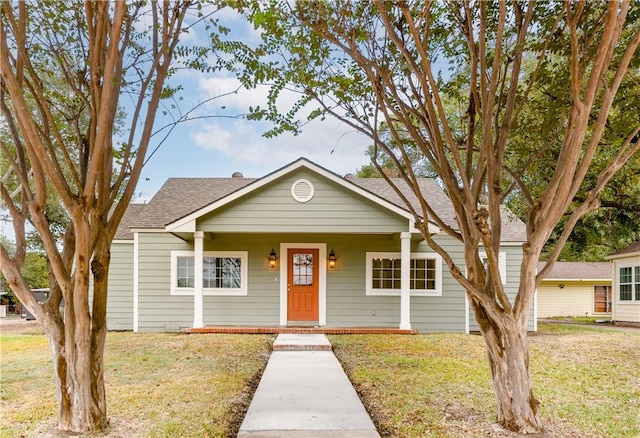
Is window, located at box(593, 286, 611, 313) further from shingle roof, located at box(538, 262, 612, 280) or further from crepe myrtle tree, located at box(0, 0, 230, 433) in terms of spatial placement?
crepe myrtle tree, located at box(0, 0, 230, 433)

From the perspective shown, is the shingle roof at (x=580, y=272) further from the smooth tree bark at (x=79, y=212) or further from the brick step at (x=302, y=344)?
the smooth tree bark at (x=79, y=212)

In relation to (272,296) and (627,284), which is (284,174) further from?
(627,284)

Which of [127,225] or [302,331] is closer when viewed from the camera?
[302,331]

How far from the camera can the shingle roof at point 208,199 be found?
11.8 metres

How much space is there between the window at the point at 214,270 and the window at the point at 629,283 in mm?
12987

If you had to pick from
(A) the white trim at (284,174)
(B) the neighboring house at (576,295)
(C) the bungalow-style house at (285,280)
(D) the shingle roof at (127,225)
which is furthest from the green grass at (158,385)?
(B) the neighboring house at (576,295)

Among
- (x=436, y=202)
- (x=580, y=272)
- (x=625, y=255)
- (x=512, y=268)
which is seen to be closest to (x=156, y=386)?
(x=512, y=268)

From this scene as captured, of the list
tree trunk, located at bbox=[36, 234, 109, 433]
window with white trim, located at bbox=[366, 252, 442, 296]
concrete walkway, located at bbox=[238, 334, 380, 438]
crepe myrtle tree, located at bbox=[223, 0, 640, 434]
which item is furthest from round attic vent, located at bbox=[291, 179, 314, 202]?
tree trunk, located at bbox=[36, 234, 109, 433]

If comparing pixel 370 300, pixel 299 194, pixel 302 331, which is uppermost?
pixel 299 194

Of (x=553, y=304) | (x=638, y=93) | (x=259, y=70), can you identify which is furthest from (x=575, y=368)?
(x=553, y=304)

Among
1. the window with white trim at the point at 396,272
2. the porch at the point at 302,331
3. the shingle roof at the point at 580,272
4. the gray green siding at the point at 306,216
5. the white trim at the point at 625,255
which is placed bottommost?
the porch at the point at 302,331

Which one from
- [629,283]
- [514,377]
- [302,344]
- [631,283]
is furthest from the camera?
[629,283]

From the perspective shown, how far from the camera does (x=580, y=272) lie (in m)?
20.2

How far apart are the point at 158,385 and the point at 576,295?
2014cm
